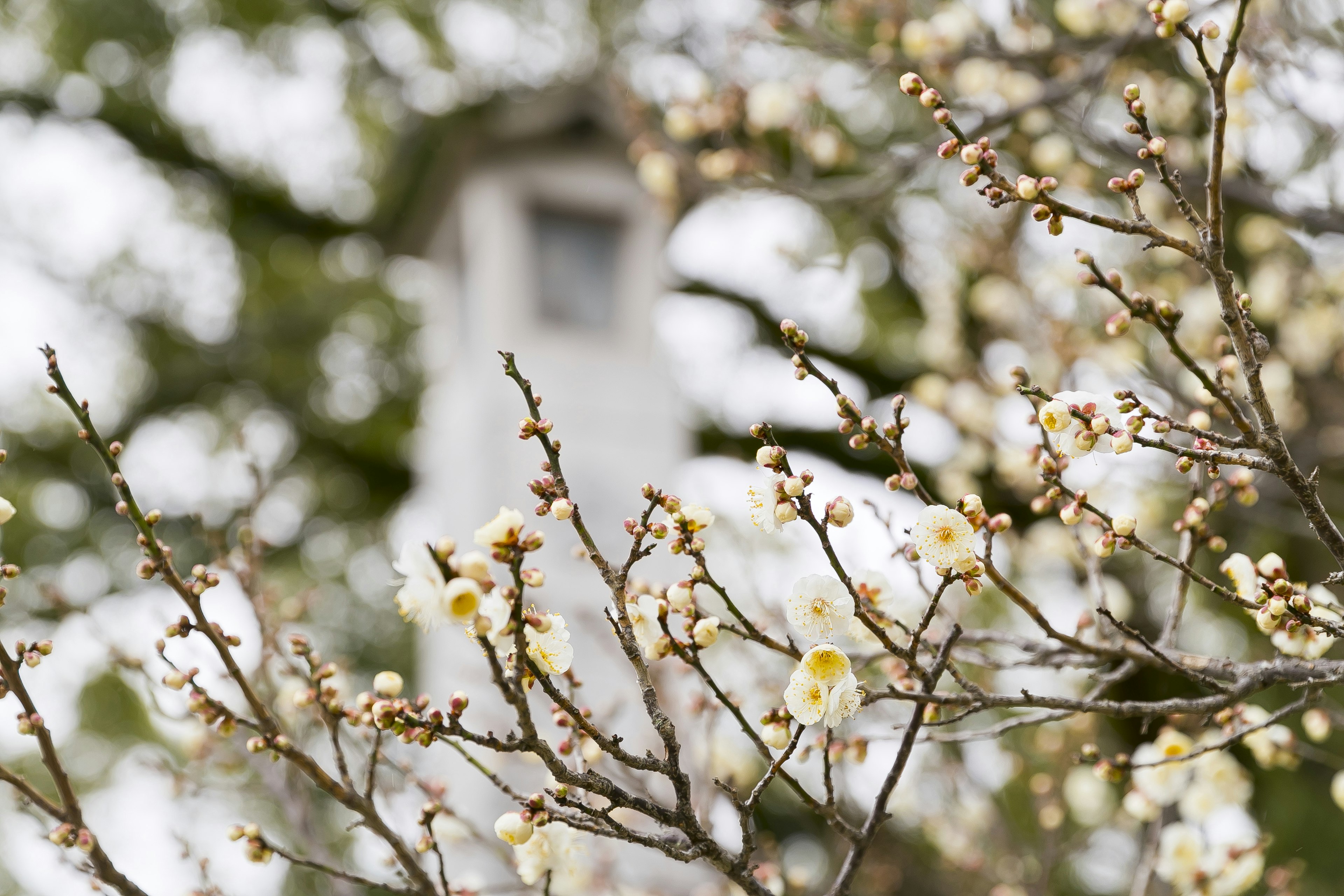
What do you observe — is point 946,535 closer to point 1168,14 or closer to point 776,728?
point 776,728

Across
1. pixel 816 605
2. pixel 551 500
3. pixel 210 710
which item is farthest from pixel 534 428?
pixel 210 710

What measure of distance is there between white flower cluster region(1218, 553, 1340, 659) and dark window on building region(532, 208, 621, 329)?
3.09 meters

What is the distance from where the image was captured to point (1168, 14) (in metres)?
1.31

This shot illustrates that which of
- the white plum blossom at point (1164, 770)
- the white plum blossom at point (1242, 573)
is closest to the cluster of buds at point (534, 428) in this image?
the white plum blossom at point (1242, 573)

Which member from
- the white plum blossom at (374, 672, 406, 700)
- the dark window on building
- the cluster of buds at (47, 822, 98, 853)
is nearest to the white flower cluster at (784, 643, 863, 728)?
the white plum blossom at (374, 672, 406, 700)

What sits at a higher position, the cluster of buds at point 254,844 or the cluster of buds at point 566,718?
the cluster of buds at point 566,718

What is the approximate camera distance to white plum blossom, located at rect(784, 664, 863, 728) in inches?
49.2

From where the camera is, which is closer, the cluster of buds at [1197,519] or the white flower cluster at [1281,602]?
the white flower cluster at [1281,602]

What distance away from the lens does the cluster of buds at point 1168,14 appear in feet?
4.29

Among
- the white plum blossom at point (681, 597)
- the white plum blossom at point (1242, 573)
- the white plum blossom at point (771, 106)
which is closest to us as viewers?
the white plum blossom at point (681, 597)

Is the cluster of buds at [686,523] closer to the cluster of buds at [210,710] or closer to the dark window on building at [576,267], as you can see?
the cluster of buds at [210,710]

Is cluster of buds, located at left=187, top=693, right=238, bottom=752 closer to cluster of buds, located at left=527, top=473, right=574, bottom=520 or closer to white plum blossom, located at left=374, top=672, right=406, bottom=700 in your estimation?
white plum blossom, located at left=374, top=672, right=406, bottom=700

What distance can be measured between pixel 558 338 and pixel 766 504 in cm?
301

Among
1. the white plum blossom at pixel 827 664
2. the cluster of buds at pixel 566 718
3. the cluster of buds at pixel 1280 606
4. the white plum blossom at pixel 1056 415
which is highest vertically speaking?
the white plum blossom at pixel 1056 415
